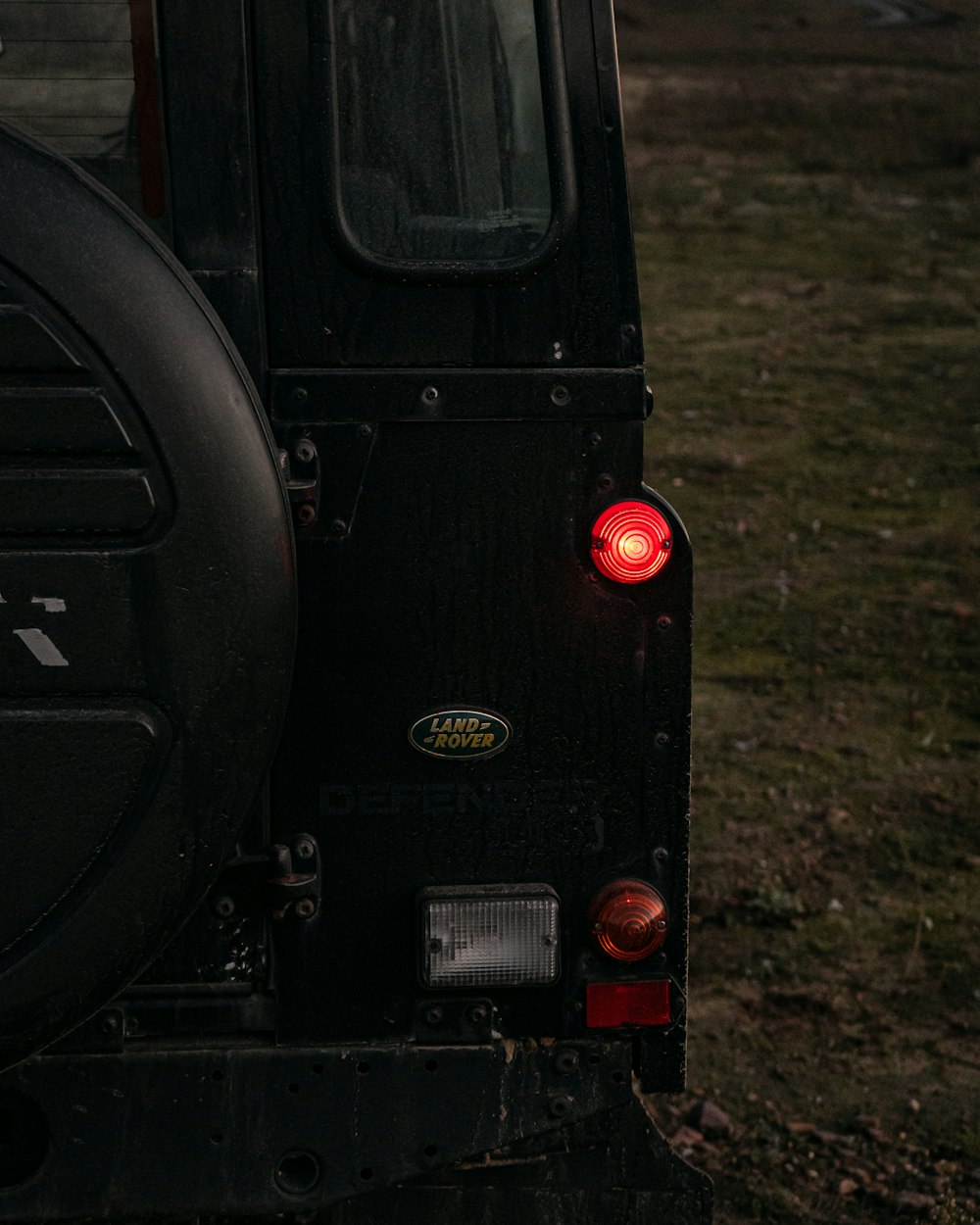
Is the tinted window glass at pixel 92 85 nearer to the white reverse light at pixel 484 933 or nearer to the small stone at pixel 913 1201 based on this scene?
the white reverse light at pixel 484 933

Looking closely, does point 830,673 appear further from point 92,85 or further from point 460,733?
point 92,85

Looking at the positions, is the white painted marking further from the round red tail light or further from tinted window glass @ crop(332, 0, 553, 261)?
the round red tail light

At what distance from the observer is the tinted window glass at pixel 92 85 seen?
2.75 meters

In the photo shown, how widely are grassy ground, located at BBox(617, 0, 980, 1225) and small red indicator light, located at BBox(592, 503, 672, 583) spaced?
2056mm

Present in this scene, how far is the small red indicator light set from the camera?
287 centimetres

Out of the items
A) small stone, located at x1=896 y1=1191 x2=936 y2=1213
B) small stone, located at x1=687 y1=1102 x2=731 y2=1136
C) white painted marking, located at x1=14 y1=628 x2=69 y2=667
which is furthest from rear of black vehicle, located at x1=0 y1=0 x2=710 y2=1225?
small stone, located at x1=687 y1=1102 x2=731 y2=1136

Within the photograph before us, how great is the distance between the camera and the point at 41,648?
2453mm

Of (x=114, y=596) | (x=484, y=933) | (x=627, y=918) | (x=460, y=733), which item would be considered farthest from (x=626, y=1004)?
(x=114, y=596)

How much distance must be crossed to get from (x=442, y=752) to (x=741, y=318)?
13.8 metres

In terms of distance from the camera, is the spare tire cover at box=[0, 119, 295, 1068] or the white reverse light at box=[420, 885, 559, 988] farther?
the white reverse light at box=[420, 885, 559, 988]

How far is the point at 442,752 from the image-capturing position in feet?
9.63

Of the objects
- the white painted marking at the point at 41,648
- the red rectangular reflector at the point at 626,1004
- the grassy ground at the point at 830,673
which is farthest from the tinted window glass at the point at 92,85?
the grassy ground at the point at 830,673

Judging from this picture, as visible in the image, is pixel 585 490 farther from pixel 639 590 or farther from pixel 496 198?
pixel 496 198

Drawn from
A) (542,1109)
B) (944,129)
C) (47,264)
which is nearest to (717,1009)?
(542,1109)
